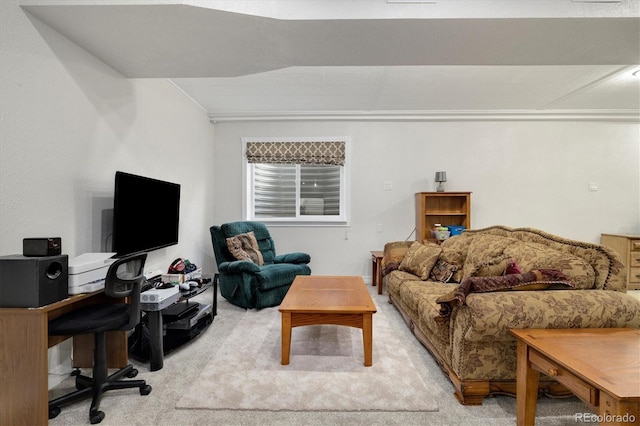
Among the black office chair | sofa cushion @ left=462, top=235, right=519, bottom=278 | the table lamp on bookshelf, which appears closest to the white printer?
the black office chair

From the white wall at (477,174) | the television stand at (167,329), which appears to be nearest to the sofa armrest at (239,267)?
the television stand at (167,329)

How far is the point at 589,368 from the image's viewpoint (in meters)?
1.14

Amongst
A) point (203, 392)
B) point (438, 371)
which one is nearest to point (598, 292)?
point (438, 371)

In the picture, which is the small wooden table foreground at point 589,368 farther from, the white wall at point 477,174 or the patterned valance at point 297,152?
the patterned valance at point 297,152

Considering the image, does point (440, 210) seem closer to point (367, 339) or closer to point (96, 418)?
point (367, 339)

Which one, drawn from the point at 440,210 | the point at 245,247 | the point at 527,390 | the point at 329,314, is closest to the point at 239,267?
the point at 245,247

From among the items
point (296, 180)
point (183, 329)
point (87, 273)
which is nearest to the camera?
point (87, 273)

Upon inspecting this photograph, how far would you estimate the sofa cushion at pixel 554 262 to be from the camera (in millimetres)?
1761

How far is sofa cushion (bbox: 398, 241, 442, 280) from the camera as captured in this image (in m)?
2.98

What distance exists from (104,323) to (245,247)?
6.82ft

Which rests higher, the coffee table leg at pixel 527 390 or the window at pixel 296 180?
the window at pixel 296 180

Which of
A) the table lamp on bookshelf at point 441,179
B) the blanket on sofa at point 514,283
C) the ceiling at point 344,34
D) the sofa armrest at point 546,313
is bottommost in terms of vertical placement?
the sofa armrest at point 546,313

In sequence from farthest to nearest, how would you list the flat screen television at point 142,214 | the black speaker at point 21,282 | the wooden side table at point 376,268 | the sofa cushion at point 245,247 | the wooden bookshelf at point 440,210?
the wooden bookshelf at point 440,210
the wooden side table at point 376,268
the sofa cushion at point 245,247
the flat screen television at point 142,214
the black speaker at point 21,282

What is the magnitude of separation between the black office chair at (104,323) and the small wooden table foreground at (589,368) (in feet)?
7.21
